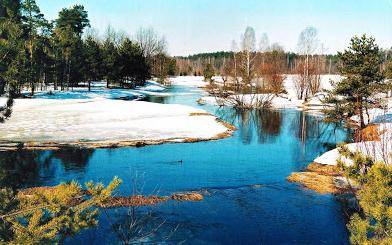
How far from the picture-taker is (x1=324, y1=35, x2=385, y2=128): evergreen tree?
28.9 metres

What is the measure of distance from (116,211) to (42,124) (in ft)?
70.9

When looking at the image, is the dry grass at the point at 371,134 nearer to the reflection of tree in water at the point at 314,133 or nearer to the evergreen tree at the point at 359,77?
the reflection of tree in water at the point at 314,133

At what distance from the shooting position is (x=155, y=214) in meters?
13.7

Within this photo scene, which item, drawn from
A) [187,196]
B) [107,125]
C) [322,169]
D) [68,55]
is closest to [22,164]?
[187,196]

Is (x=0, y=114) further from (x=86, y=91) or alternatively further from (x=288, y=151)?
(x=86, y=91)

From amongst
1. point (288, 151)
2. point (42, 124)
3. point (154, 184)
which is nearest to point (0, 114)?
point (154, 184)

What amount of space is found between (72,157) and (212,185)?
8.64 meters

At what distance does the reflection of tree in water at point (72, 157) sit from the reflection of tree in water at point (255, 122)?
10704 millimetres

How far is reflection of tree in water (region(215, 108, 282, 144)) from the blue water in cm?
66

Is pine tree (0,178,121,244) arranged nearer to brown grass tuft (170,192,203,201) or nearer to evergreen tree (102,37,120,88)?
brown grass tuft (170,192,203,201)

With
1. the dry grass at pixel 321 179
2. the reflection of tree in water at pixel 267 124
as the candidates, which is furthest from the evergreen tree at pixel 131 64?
the dry grass at pixel 321 179

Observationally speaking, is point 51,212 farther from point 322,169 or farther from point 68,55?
point 68,55

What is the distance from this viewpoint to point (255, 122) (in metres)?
38.1

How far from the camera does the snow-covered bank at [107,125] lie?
26.4 m
